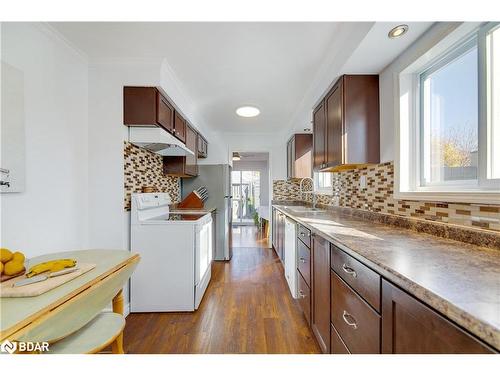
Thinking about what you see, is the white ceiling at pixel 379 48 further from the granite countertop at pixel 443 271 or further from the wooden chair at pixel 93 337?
the wooden chair at pixel 93 337

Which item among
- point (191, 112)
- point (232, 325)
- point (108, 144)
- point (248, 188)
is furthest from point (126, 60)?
point (248, 188)

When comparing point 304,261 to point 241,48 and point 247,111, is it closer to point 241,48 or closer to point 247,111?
point 241,48

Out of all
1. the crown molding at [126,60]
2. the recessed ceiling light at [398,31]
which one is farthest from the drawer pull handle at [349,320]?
the crown molding at [126,60]

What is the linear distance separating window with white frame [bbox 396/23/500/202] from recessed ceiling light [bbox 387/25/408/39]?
0.23 m

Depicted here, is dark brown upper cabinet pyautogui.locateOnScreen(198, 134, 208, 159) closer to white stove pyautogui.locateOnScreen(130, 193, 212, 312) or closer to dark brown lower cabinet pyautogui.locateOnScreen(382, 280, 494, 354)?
white stove pyautogui.locateOnScreen(130, 193, 212, 312)

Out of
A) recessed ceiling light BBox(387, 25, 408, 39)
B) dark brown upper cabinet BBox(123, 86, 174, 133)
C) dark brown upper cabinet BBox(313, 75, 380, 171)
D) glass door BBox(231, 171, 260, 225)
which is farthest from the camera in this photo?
glass door BBox(231, 171, 260, 225)

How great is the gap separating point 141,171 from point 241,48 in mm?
1619

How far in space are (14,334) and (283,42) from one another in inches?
86.4

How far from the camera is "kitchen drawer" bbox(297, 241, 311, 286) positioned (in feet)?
5.92

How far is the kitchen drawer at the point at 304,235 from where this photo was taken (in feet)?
5.96

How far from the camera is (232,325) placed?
1.90 meters

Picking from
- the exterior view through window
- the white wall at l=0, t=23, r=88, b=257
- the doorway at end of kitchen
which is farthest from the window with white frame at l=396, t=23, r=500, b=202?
the doorway at end of kitchen
